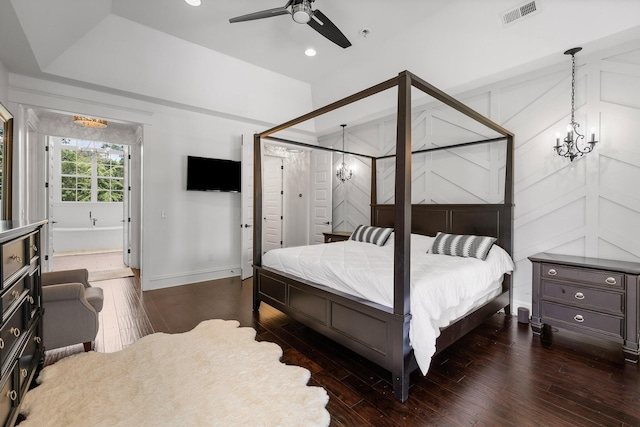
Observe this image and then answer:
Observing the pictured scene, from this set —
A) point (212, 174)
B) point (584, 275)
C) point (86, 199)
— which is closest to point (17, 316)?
point (212, 174)

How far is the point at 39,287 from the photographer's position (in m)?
2.10

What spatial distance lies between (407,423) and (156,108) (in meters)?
4.99

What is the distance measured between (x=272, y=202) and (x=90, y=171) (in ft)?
17.4

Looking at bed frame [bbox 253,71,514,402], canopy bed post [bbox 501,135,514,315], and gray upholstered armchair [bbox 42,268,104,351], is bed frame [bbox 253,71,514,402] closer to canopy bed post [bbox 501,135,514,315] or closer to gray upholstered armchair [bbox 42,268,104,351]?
canopy bed post [bbox 501,135,514,315]

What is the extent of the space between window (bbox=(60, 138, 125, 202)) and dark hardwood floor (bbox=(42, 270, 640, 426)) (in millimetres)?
5925

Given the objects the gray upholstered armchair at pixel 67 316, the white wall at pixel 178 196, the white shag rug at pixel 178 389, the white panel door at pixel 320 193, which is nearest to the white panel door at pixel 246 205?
the white wall at pixel 178 196

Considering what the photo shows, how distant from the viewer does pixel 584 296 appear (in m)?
2.66

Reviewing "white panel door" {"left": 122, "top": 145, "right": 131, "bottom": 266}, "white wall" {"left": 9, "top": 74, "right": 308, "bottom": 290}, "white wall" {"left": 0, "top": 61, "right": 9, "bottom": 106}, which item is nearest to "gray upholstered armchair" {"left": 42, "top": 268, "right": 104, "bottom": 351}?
"white wall" {"left": 9, "top": 74, "right": 308, "bottom": 290}

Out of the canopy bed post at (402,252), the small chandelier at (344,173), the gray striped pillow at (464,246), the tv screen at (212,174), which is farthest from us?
the small chandelier at (344,173)

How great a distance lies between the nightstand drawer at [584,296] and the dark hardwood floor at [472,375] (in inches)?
16.3

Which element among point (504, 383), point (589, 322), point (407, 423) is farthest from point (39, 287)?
point (589, 322)

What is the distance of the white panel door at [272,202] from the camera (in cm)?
668

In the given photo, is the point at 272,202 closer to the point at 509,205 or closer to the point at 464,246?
the point at 464,246

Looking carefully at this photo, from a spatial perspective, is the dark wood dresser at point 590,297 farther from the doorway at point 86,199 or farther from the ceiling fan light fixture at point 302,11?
the doorway at point 86,199
